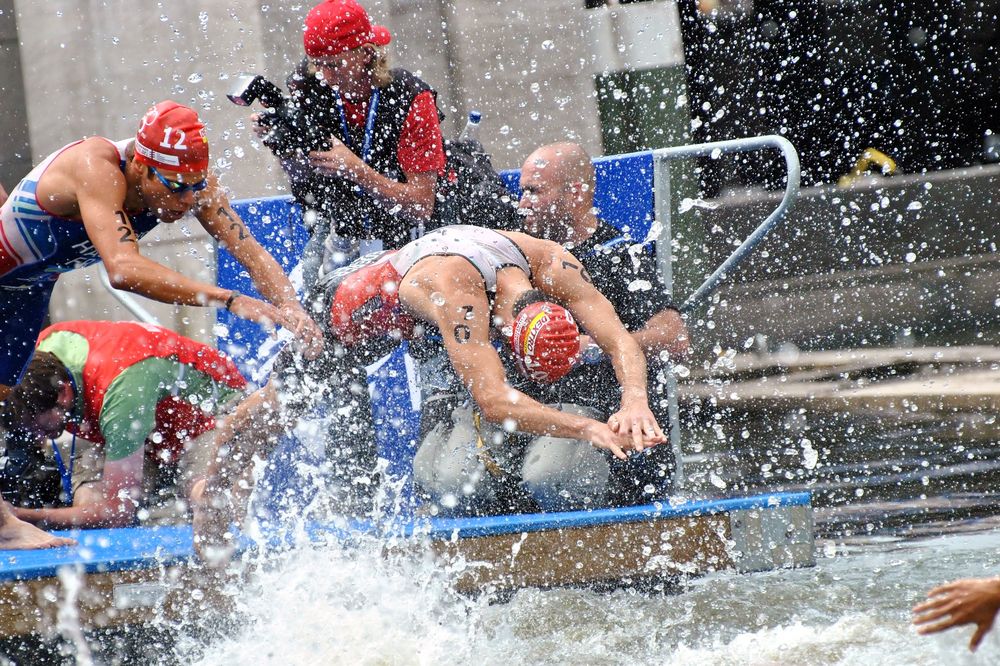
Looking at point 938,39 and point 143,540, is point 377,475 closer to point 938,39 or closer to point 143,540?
point 143,540

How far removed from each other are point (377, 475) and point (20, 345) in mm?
1637

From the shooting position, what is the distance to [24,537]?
4402mm

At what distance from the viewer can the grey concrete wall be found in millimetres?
7930

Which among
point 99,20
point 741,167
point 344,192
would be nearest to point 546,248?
point 344,192

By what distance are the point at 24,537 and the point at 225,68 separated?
419 cm

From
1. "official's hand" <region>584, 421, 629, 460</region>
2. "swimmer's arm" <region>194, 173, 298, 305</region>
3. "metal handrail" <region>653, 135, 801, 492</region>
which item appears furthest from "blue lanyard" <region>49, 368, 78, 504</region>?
"metal handrail" <region>653, 135, 801, 492</region>

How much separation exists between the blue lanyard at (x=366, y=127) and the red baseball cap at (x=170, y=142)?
0.79 meters

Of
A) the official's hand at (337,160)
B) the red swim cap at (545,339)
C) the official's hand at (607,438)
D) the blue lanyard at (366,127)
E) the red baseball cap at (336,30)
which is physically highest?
the red baseball cap at (336,30)

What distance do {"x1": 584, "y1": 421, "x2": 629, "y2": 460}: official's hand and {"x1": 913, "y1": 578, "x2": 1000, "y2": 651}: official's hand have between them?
1540mm

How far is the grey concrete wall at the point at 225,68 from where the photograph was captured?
26.0 feet

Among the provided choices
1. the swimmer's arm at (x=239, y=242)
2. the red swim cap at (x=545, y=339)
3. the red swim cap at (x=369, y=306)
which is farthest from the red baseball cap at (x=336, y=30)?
the red swim cap at (x=545, y=339)

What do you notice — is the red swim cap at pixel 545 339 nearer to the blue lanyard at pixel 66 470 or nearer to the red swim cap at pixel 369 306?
the red swim cap at pixel 369 306

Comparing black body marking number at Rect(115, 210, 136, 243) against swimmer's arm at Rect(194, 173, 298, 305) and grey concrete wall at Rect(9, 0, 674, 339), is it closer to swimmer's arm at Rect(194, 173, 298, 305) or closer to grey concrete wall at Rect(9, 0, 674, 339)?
swimmer's arm at Rect(194, 173, 298, 305)

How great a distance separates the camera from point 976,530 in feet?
15.7
